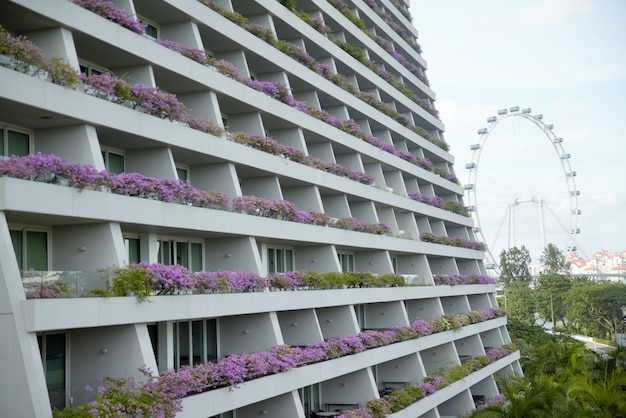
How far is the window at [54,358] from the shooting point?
19969mm

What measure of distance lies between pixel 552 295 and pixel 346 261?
103m

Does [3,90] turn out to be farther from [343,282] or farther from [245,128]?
[343,282]

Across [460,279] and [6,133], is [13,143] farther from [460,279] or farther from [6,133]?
[460,279]

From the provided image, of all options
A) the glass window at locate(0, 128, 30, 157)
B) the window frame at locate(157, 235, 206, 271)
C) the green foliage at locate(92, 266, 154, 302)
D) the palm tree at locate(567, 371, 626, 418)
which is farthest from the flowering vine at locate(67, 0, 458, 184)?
the palm tree at locate(567, 371, 626, 418)

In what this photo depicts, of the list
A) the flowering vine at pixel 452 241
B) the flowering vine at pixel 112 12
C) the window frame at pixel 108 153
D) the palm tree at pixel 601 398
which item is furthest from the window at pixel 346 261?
the flowering vine at pixel 112 12

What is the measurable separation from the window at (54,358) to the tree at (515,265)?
488 ft

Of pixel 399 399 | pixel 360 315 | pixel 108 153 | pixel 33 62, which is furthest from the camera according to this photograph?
pixel 360 315

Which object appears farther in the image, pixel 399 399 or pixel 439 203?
pixel 439 203

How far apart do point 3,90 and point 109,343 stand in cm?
721

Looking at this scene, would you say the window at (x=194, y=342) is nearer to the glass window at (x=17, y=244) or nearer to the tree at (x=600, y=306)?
the glass window at (x=17, y=244)

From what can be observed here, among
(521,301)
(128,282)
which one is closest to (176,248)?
(128,282)

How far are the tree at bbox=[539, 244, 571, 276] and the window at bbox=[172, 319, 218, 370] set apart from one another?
144968mm

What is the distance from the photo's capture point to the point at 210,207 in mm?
25938

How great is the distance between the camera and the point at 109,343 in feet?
68.4
